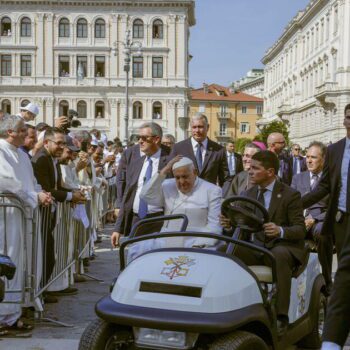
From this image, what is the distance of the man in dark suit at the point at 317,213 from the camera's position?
8000 millimetres

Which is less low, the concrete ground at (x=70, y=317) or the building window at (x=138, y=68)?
the building window at (x=138, y=68)

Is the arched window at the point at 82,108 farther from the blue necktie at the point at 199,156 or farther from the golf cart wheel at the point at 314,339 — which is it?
the golf cart wheel at the point at 314,339

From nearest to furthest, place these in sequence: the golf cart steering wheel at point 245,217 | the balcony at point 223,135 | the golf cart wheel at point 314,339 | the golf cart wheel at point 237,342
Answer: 1. the golf cart wheel at point 237,342
2. the golf cart steering wheel at point 245,217
3. the golf cart wheel at point 314,339
4. the balcony at point 223,135

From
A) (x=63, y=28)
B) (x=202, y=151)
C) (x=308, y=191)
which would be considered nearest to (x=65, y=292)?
(x=202, y=151)

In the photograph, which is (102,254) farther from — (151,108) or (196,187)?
(151,108)

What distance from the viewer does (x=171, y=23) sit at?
69.6 m

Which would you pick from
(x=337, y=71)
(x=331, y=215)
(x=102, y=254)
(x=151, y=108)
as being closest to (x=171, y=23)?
(x=151, y=108)

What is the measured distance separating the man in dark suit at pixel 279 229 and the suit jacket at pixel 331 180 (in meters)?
0.79

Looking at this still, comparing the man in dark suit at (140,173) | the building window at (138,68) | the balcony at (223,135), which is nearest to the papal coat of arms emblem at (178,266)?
the man in dark suit at (140,173)

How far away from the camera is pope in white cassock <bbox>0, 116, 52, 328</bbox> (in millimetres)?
6219

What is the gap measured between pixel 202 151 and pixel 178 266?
4.17 meters

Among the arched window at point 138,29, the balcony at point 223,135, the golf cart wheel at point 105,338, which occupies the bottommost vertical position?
the golf cart wheel at point 105,338

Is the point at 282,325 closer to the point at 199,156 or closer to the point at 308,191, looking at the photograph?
the point at 199,156

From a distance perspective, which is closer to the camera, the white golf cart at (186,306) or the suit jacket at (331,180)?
the white golf cart at (186,306)
